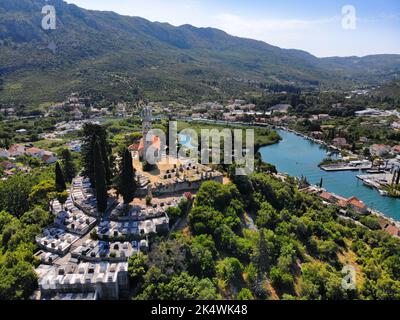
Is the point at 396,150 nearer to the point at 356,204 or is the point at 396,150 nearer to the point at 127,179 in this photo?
the point at 356,204

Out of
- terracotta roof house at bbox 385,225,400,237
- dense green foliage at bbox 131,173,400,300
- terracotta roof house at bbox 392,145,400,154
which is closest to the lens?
dense green foliage at bbox 131,173,400,300

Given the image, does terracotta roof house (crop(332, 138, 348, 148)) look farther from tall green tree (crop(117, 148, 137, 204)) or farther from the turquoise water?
tall green tree (crop(117, 148, 137, 204))

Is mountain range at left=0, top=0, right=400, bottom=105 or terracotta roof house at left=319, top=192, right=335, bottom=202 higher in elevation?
mountain range at left=0, top=0, right=400, bottom=105

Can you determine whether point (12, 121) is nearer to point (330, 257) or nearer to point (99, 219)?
point (99, 219)

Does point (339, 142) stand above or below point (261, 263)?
above

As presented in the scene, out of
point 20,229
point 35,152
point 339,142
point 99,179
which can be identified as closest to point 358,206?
point 99,179

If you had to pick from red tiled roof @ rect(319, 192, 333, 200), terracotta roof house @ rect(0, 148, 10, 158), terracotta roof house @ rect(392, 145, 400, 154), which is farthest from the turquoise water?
terracotta roof house @ rect(0, 148, 10, 158)
